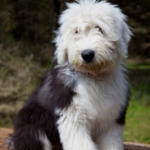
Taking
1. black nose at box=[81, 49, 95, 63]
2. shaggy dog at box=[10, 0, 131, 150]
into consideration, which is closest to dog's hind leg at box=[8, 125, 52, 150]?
shaggy dog at box=[10, 0, 131, 150]

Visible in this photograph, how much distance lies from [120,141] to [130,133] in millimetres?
3098

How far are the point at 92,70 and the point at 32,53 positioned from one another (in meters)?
5.94

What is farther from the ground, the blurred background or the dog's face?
the dog's face

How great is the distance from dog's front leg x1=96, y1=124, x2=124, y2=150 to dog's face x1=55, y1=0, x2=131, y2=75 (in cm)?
77

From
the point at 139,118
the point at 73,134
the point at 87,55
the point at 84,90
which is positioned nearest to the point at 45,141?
the point at 73,134

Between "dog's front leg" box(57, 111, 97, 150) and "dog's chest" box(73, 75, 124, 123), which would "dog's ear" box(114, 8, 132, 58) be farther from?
"dog's front leg" box(57, 111, 97, 150)

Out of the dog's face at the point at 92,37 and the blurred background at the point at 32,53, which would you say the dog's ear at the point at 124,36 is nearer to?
the dog's face at the point at 92,37

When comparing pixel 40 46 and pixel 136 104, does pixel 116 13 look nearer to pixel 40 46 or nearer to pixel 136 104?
pixel 136 104

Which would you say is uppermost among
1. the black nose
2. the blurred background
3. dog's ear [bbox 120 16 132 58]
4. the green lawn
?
dog's ear [bbox 120 16 132 58]

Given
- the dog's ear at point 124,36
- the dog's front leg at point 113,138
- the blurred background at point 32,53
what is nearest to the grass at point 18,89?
the blurred background at point 32,53

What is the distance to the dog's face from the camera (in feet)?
7.14

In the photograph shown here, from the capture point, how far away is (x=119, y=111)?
2.58 m

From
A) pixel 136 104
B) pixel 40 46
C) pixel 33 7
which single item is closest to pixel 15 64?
pixel 40 46

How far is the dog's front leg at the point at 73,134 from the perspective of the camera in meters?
2.39
